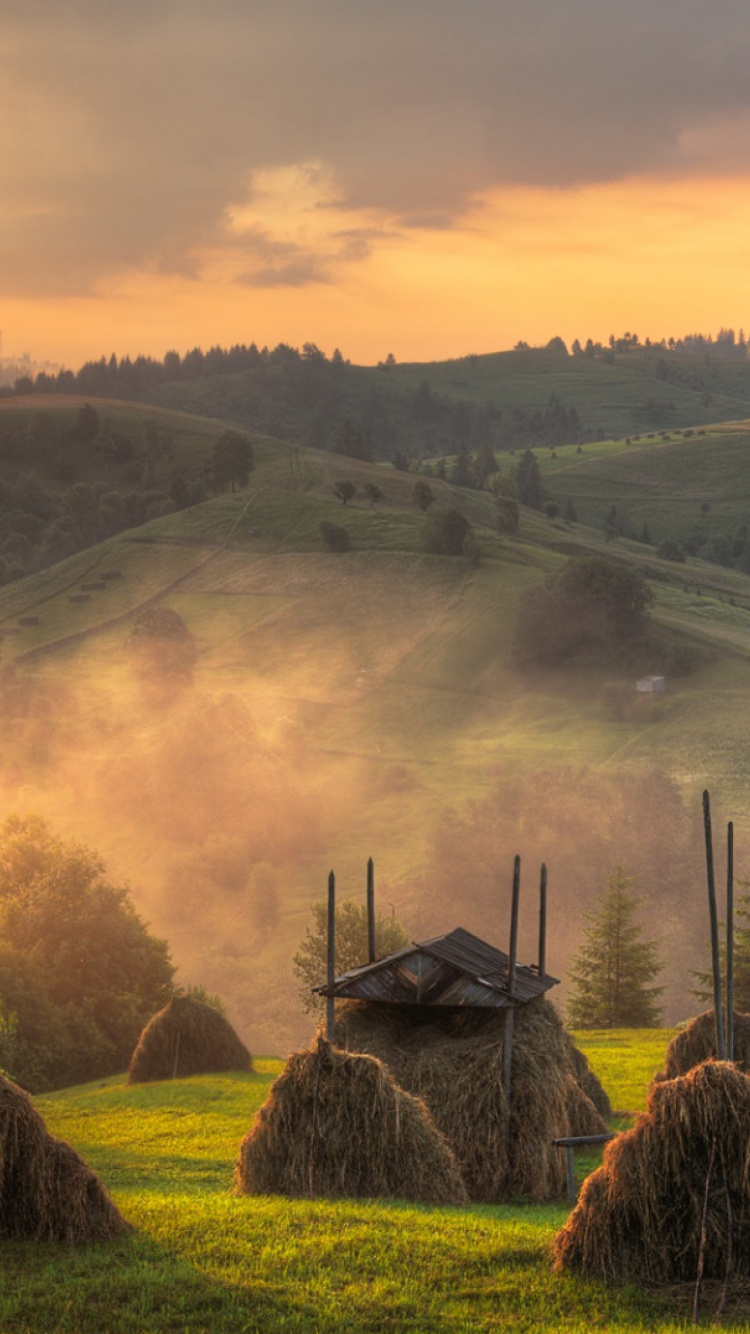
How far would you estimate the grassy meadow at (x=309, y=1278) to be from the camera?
60.4 ft

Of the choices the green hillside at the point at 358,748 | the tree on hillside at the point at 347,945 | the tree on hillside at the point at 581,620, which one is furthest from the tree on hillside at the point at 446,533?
the tree on hillside at the point at 347,945

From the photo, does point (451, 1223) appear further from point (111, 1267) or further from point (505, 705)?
point (505, 705)

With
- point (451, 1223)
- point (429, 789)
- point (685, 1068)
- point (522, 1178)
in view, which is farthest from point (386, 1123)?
point (429, 789)

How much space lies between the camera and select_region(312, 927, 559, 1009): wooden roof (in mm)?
37250

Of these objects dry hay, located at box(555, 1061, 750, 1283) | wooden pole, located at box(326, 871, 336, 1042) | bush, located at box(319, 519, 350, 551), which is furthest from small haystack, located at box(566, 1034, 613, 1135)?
bush, located at box(319, 519, 350, 551)

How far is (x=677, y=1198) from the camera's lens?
20.4 meters

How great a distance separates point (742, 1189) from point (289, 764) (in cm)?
12730

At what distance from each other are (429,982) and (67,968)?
45417 millimetres

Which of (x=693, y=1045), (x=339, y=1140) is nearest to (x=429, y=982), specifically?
(x=339, y=1140)

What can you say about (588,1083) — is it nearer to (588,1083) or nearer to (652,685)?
(588,1083)

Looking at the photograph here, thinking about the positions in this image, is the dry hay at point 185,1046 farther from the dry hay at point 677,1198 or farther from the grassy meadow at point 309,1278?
the dry hay at point 677,1198

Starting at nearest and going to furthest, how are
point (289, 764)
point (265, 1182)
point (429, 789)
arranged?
point (265, 1182) → point (429, 789) → point (289, 764)

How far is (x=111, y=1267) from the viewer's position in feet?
65.7

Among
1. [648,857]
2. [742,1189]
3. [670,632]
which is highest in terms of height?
[670,632]
